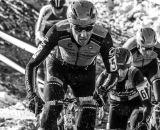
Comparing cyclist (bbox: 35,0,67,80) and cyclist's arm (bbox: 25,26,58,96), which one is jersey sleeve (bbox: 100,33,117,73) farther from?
cyclist (bbox: 35,0,67,80)

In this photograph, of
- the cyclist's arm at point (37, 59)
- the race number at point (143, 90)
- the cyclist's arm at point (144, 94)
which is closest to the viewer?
the cyclist's arm at point (37, 59)

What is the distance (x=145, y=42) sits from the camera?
309 inches

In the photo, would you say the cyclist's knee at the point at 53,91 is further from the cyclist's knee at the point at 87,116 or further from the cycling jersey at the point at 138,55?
the cycling jersey at the point at 138,55

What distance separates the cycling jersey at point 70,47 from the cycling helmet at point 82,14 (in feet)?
0.86

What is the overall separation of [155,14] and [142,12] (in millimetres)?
691

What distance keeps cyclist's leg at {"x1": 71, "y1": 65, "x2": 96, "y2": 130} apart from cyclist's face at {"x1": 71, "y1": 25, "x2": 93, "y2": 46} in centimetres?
62

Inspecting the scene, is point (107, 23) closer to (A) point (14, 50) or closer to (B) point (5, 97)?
(A) point (14, 50)

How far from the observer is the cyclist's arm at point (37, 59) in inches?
224

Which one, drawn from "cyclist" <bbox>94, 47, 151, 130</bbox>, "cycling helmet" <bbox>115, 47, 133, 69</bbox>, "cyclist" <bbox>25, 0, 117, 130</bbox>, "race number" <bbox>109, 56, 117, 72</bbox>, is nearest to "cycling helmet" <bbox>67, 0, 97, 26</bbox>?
"cyclist" <bbox>25, 0, 117, 130</bbox>

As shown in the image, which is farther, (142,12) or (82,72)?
(142,12)

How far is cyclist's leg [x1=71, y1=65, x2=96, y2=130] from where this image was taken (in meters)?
5.82

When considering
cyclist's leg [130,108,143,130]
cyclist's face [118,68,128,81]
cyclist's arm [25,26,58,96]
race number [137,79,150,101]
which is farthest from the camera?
cyclist's face [118,68,128,81]

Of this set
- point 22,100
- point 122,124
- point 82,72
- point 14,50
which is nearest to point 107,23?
point 14,50

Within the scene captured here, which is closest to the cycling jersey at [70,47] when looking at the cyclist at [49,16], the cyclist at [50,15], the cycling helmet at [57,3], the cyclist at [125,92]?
the cyclist at [125,92]
